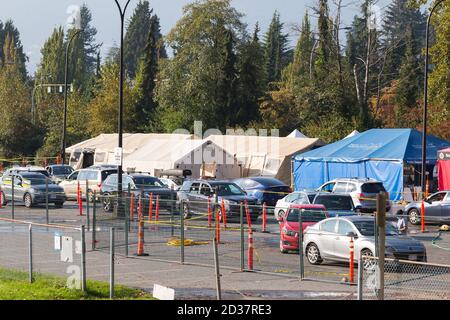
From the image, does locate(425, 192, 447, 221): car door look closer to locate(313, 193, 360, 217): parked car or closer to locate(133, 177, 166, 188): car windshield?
locate(313, 193, 360, 217): parked car

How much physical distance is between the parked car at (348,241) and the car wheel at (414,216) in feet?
39.4

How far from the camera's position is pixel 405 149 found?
1719 inches

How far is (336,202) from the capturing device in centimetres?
3122

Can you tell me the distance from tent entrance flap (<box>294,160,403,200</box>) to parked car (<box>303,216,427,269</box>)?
826 inches

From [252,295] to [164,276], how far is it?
3.52m

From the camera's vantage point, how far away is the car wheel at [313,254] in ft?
72.3

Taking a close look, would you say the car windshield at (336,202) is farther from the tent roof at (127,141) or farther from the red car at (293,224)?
the tent roof at (127,141)

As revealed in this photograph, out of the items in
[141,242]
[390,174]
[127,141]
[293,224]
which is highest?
[127,141]

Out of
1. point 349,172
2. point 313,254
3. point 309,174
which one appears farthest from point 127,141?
point 313,254

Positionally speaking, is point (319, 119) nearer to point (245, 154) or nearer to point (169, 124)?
point (169, 124)

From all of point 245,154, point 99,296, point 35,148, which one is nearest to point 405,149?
point 245,154

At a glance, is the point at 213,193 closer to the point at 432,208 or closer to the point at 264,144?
the point at 432,208

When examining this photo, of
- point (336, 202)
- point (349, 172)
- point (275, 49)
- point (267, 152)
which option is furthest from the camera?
point (275, 49)

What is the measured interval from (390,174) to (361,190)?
727cm
